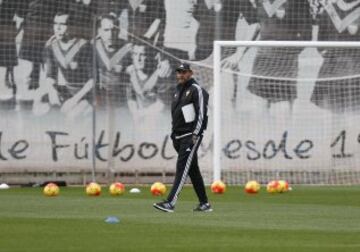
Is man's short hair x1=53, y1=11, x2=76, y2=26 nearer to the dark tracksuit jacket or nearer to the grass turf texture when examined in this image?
the grass turf texture

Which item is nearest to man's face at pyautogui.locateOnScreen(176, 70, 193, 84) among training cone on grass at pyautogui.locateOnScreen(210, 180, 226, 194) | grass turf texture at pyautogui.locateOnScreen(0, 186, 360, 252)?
grass turf texture at pyautogui.locateOnScreen(0, 186, 360, 252)

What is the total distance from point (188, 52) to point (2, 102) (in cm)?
458

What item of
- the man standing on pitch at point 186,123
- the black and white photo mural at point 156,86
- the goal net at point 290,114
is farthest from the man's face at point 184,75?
the goal net at point 290,114

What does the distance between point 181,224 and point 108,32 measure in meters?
13.8

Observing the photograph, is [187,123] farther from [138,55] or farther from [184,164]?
[138,55]

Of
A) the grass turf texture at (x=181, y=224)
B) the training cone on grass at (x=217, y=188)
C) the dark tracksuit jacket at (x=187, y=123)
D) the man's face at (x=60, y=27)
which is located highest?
the man's face at (x=60, y=27)

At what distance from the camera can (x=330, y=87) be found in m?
27.0

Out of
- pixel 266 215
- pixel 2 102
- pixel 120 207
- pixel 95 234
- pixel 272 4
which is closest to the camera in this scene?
pixel 95 234

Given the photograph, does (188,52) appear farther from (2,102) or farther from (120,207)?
(120,207)

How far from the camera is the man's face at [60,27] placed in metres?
26.8

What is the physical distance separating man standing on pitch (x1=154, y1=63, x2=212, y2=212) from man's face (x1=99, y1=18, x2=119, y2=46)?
11.0m

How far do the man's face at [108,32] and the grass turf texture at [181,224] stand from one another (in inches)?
274

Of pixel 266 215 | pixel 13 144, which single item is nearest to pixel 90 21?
pixel 13 144

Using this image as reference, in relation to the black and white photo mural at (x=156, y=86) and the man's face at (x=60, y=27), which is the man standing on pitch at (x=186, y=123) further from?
the man's face at (x=60, y=27)
